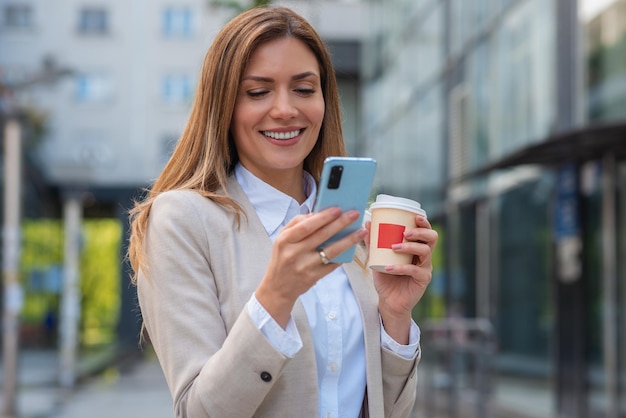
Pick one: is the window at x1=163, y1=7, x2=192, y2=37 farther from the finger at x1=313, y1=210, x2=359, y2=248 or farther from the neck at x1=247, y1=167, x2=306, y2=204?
the finger at x1=313, y1=210, x2=359, y2=248

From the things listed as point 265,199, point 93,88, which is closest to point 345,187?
point 265,199

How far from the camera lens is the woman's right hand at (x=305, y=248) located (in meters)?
1.52

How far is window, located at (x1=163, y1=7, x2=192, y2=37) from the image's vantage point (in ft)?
111

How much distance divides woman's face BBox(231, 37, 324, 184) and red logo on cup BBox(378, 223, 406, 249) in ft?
0.85

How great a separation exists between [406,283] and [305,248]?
1.49 ft

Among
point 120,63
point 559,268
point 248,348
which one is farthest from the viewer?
point 120,63

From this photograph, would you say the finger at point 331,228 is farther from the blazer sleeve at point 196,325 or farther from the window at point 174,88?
the window at point 174,88

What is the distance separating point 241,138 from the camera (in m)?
1.92

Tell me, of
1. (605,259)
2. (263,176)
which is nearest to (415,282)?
(263,176)

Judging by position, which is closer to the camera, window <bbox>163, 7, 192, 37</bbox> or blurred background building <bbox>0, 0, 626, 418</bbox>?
blurred background building <bbox>0, 0, 626, 418</bbox>

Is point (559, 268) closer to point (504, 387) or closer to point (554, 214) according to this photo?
point (554, 214)

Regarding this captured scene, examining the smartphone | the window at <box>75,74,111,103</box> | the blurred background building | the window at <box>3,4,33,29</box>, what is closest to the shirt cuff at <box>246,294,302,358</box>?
the smartphone

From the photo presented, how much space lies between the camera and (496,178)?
12.5 metres

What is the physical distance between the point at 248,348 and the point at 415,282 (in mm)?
420
